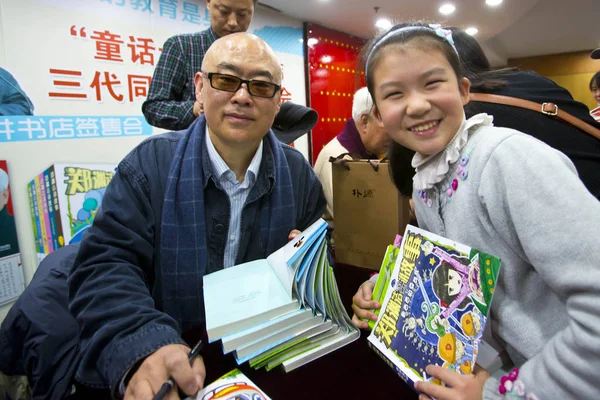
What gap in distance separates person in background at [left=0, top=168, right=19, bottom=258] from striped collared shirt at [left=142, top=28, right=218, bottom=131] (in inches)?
46.8

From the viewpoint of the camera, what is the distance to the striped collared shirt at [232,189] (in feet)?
3.76

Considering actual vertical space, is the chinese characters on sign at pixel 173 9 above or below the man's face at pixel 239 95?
above

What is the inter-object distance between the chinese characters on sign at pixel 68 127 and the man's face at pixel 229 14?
1.36m

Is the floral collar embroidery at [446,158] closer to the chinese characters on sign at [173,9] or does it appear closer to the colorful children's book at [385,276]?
the colorful children's book at [385,276]

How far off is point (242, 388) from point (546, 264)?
0.59 meters

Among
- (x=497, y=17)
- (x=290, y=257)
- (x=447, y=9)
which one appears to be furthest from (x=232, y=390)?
(x=497, y=17)

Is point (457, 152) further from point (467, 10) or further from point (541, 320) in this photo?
point (467, 10)

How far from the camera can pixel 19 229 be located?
7.27 feet

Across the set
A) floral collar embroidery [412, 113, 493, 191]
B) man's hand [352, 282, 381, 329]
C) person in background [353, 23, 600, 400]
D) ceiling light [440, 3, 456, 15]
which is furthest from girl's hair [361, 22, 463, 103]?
ceiling light [440, 3, 456, 15]

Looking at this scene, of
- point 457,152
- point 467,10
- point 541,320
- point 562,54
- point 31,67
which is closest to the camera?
point 541,320

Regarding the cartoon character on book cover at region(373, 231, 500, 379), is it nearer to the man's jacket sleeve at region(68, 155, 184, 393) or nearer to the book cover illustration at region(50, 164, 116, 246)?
the man's jacket sleeve at region(68, 155, 184, 393)

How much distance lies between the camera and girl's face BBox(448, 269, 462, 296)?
64 centimetres

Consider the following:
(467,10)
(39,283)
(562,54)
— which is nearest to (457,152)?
(39,283)

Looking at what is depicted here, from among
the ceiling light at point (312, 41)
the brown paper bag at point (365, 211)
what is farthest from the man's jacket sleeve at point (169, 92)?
the ceiling light at point (312, 41)
